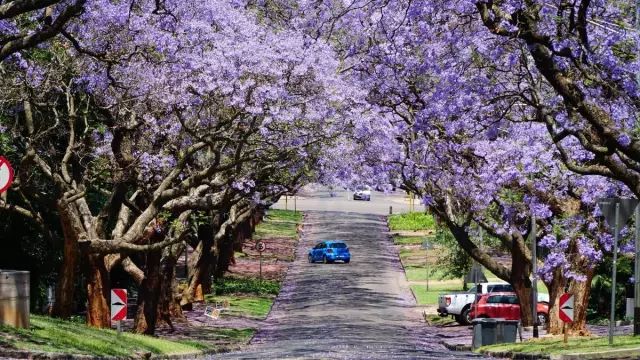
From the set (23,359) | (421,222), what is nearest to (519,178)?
(23,359)

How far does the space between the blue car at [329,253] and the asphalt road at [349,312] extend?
0.80 meters

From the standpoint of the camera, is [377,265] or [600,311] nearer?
[600,311]

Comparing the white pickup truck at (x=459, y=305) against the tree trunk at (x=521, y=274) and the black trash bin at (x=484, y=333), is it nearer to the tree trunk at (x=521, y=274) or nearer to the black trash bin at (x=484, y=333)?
the tree trunk at (x=521, y=274)

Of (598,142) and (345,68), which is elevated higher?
(345,68)

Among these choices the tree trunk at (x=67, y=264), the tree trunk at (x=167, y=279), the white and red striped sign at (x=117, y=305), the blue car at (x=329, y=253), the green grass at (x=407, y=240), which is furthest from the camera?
the green grass at (x=407, y=240)

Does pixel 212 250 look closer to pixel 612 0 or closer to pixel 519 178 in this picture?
pixel 519 178

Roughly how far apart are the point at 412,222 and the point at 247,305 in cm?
4756

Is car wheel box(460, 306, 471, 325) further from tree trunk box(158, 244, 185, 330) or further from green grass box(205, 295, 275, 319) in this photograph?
tree trunk box(158, 244, 185, 330)

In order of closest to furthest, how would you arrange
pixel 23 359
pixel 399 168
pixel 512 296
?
pixel 23 359 → pixel 399 168 → pixel 512 296

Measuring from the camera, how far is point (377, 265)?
7719cm

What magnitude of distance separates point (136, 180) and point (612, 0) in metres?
14.5

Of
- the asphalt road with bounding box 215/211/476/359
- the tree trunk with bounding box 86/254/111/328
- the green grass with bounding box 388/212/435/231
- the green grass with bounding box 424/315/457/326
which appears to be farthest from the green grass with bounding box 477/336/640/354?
the green grass with bounding box 388/212/435/231

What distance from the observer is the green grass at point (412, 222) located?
9975 cm

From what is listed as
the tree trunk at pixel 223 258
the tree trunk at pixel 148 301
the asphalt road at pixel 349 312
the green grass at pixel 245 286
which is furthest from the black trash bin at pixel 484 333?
the tree trunk at pixel 223 258
